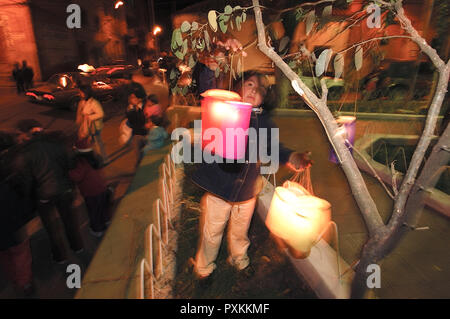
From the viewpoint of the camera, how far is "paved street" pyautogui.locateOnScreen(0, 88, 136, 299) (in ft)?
10.0

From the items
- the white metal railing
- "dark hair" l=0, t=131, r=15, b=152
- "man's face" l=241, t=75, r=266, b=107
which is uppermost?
"man's face" l=241, t=75, r=266, b=107

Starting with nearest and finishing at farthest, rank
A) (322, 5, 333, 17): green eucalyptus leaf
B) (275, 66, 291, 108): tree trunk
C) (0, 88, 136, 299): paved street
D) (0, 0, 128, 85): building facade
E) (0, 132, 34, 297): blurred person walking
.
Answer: (322, 5, 333, 17): green eucalyptus leaf → (0, 132, 34, 297): blurred person walking → (0, 88, 136, 299): paved street → (275, 66, 291, 108): tree trunk → (0, 0, 128, 85): building facade

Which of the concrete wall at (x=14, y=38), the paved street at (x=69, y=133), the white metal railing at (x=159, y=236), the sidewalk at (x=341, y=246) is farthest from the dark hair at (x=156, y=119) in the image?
the concrete wall at (x=14, y=38)

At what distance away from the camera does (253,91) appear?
2602mm

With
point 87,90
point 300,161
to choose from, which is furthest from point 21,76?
point 300,161

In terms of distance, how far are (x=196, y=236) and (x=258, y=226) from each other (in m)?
0.81

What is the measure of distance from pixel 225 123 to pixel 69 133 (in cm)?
793

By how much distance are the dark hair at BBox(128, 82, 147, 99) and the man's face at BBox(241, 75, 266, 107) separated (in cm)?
314

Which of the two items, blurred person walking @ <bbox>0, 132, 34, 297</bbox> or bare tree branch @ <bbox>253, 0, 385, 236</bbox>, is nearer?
bare tree branch @ <bbox>253, 0, 385, 236</bbox>

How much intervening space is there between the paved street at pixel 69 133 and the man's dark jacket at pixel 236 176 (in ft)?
6.34

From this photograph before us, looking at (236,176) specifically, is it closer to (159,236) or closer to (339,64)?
(159,236)

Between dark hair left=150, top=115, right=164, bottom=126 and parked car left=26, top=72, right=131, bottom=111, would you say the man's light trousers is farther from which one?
parked car left=26, top=72, right=131, bottom=111

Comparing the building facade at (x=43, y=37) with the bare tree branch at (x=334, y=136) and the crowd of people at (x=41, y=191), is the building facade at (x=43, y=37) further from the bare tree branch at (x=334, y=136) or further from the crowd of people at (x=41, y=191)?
the bare tree branch at (x=334, y=136)

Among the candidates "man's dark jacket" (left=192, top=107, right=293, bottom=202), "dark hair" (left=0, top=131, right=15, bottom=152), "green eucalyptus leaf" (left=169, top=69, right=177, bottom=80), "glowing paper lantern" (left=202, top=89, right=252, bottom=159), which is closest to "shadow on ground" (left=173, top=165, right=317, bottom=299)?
"man's dark jacket" (left=192, top=107, right=293, bottom=202)
